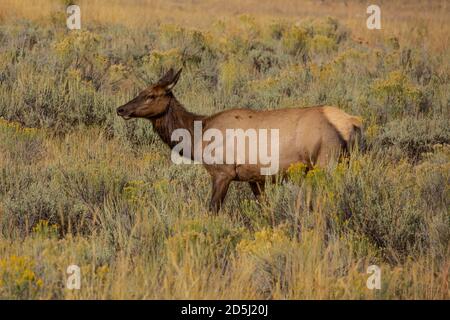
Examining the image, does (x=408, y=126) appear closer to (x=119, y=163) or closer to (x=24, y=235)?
(x=119, y=163)

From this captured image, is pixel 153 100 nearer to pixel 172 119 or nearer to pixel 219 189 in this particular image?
pixel 172 119

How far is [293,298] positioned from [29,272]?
1769mm

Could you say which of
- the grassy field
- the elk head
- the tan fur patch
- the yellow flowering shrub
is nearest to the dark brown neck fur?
the elk head

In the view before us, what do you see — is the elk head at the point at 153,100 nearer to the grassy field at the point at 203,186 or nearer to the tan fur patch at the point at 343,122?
the grassy field at the point at 203,186

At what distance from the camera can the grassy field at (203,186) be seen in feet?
17.4

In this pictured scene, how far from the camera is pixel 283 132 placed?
787cm

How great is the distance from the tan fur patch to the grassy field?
311 mm

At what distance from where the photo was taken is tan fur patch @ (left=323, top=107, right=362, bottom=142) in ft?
25.3

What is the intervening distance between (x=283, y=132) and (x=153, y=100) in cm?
162

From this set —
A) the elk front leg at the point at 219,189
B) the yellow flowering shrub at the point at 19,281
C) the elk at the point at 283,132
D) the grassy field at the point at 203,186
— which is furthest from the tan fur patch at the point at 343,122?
the yellow flowering shrub at the point at 19,281

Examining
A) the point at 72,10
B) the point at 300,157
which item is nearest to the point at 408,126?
the point at 300,157

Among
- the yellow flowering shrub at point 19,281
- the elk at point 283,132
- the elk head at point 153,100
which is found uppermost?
the elk head at point 153,100

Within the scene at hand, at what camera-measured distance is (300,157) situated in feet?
25.6
